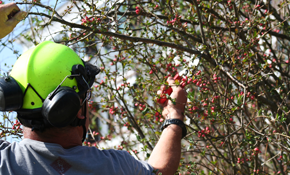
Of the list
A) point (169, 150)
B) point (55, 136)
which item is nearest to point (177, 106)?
point (169, 150)

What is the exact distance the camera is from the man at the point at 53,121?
147cm

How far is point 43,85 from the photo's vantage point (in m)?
1.61

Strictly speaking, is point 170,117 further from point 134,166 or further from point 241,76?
point 241,76

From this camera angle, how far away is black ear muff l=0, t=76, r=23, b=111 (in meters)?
1.52

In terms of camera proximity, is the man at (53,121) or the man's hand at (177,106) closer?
the man at (53,121)

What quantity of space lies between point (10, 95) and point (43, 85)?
18 centimetres

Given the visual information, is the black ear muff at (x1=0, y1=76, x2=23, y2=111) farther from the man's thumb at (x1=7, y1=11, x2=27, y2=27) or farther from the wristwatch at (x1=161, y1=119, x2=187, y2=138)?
the wristwatch at (x1=161, y1=119, x2=187, y2=138)

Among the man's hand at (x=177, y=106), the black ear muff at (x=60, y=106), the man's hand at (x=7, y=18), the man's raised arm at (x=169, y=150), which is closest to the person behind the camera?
the black ear muff at (x=60, y=106)

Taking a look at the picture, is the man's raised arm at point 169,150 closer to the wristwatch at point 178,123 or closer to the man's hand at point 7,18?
the wristwatch at point 178,123

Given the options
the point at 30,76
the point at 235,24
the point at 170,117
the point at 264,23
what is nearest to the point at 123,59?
the point at 235,24

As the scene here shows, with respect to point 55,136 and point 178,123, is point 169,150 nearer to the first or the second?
point 178,123

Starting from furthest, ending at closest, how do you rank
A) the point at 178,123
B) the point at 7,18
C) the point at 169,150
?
the point at 178,123
the point at 169,150
the point at 7,18

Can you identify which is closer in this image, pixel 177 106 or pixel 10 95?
pixel 10 95

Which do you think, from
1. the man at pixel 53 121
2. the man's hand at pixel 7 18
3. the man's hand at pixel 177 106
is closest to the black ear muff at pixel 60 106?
the man at pixel 53 121
